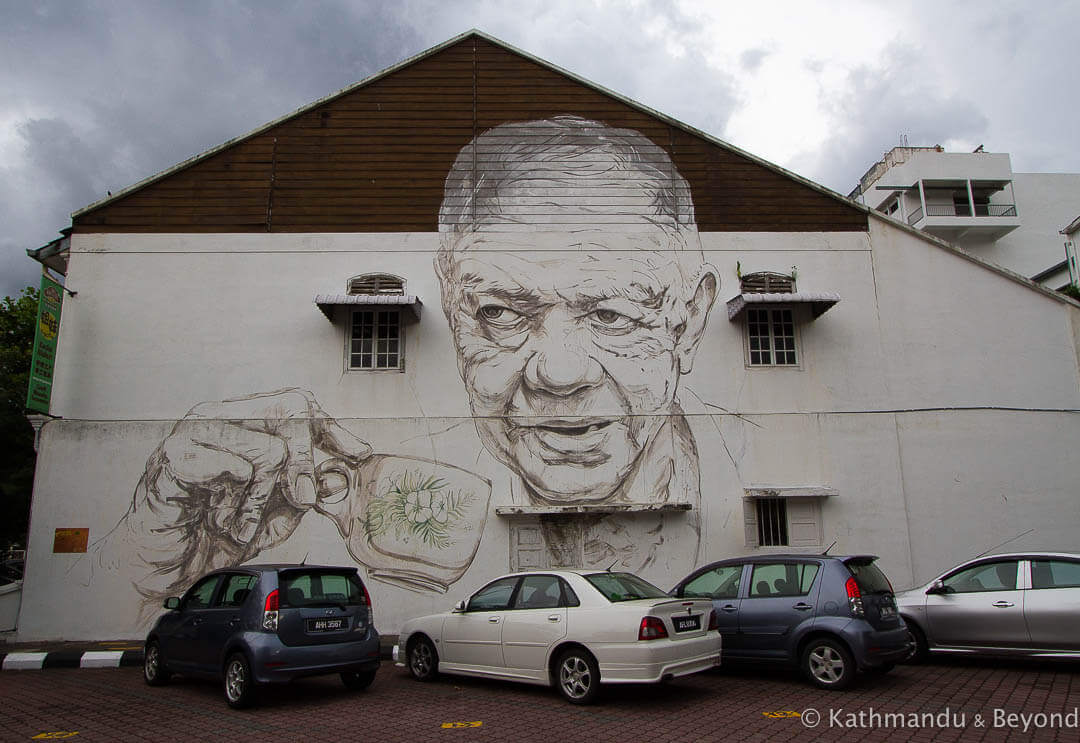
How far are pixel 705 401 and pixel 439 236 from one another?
608 cm

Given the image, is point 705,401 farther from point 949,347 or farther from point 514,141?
point 514,141

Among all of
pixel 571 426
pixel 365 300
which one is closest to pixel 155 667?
pixel 365 300

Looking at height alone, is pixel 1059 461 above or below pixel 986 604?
above

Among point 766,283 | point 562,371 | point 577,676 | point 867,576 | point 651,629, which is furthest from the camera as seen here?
point 766,283

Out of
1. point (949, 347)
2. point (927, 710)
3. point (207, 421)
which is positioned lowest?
point (927, 710)

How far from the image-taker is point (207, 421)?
13945 mm

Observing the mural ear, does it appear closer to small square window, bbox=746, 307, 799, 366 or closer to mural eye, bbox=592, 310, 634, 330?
small square window, bbox=746, 307, 799, 366

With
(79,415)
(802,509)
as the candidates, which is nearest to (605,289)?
(802,509)

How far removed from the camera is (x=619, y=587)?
8438 millimetres

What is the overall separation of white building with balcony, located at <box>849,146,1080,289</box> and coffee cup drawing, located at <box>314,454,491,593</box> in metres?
30.3

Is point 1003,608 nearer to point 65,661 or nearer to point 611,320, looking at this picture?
point 611,320

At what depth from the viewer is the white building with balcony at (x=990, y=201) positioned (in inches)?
1400

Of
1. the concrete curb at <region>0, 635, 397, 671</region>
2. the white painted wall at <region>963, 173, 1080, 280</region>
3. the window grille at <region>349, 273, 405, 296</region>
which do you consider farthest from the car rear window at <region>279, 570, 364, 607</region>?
the white painted wall at <region>963, 173, 1080, 280</region>

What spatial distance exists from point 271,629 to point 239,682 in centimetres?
67
